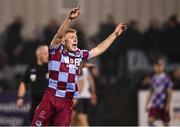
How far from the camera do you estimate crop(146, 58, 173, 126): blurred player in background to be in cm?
1634

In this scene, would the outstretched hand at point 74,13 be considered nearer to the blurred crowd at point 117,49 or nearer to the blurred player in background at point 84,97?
the blurred player in background at point 84,97

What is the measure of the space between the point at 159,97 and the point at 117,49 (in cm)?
194

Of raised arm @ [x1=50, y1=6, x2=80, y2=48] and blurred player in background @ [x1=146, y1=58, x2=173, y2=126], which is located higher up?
raised arm @ [x1=50, y1=6, x2=80, y2=48]

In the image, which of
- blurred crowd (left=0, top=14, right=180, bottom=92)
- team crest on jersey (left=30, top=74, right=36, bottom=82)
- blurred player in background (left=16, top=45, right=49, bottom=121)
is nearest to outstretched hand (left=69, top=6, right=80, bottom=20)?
blurred player in background (left=16, top=45, right=49, bottom=121)

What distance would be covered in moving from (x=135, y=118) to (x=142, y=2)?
3028mm

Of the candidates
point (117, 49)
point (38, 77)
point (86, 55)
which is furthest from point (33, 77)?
point (117, 49)

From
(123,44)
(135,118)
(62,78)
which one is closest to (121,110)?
(135,118)

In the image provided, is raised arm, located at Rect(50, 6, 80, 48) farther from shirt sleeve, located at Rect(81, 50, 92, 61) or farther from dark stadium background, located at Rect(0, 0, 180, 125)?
dark stadium background, located at Rect(0, 0, 180, 125)

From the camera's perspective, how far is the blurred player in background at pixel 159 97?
53.6 feet

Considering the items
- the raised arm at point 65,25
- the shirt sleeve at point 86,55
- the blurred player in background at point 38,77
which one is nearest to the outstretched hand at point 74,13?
the raised arm at point 65,25

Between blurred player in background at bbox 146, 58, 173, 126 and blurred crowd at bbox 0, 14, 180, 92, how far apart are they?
838 mm

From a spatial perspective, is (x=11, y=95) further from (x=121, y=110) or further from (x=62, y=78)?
(x=62, y=78)

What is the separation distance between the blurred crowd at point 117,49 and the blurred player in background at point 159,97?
33.0 inches

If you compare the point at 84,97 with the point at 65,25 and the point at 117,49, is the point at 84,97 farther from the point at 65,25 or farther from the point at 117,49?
the point at 65,25
